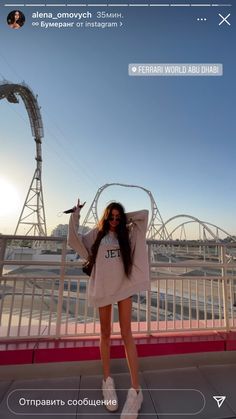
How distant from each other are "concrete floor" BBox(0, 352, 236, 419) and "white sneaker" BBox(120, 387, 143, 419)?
84 mm

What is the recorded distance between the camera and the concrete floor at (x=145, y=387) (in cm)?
153

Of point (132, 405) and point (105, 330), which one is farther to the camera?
point (105, 330)

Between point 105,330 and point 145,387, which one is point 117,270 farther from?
point 145,387

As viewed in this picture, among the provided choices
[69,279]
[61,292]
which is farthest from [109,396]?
[69,279]

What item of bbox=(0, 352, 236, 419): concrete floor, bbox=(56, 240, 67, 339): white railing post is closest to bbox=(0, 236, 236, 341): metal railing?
bbox=(56, 240, 67, 339): white railing post

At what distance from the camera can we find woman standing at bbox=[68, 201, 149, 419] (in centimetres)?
152

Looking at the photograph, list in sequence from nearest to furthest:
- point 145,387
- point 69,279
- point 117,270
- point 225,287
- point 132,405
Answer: point 132,405 → point 117,270 → point 145,387 → point 69,279 → point 225,287

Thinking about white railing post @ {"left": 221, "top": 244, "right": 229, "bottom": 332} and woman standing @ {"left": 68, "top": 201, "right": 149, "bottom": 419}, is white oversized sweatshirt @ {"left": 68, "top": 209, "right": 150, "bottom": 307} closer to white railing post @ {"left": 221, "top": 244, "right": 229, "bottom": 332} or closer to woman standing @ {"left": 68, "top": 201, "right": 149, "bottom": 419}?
woman standing @ {"left": 68, "top": 201, "right": 149, "bottom": 419}

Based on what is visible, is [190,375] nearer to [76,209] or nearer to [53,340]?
[53,340]

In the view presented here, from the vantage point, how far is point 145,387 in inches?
70.5

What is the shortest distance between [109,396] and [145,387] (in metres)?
0.40

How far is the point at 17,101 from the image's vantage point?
701 inches

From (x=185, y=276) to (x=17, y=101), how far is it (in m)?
19.8

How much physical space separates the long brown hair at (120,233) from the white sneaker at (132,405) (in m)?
0.77
